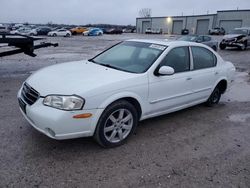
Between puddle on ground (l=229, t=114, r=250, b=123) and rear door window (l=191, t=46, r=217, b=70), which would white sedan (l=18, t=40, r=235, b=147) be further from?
puddle on ground (l=229, t=114, r=250, b=123)

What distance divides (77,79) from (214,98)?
11.5ft

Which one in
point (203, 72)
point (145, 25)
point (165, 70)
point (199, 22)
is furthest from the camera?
point (145, 25)

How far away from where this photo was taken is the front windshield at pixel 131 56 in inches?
157

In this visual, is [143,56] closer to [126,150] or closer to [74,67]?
[74,67]

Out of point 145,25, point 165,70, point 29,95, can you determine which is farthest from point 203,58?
point 145,25

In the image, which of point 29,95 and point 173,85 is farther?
point 173,85

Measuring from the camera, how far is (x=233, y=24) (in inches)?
2133

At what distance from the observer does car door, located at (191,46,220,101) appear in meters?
4.66

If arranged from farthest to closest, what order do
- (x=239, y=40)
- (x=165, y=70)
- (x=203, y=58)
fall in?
(x=239, y=40) → (x=203, y=58) → (x=165, y=70)

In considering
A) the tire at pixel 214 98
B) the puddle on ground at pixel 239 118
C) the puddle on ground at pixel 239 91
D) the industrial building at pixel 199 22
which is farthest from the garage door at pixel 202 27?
the puddle on ground at pixel 239 118

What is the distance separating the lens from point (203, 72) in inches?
189

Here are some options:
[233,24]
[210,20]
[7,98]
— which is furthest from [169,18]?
[7,98]

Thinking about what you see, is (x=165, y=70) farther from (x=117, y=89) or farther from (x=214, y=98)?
(x=214, y=98)

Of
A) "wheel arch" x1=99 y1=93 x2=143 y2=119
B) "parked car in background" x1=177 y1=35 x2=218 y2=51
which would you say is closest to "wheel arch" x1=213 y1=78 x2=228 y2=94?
"wheel arch" x1=99 y1=93 x2=143 y2=119
